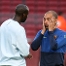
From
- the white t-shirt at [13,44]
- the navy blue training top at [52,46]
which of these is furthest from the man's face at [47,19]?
the white t-shirt at [13,44]

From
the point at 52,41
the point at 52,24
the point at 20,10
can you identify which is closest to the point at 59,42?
the point at 52,41

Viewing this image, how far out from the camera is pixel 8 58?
16.2ft

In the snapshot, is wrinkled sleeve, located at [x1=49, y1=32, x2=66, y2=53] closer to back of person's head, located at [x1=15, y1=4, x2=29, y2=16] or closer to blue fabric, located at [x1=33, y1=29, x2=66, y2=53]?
blue fabric, located at [x1=33, y1=29, x2=66, y2=53]

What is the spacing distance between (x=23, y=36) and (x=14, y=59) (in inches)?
12.7

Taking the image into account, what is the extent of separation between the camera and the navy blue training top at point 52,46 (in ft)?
17.4

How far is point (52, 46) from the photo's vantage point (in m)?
5.24

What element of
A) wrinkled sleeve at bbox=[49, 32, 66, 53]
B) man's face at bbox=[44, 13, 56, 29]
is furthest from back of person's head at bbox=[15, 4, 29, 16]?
wrinkled sleeve at bbox=[49, 32, 66, 53]

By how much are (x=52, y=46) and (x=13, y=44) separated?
1.98 feet

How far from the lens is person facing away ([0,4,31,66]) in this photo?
487cm

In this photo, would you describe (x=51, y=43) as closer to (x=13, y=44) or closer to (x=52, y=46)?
(x=52, y=46)

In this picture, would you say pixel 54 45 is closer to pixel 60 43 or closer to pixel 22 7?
pixel 60 43

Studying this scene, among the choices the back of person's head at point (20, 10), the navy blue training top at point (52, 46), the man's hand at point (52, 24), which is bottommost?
the navy blue training top at point (52, 46)

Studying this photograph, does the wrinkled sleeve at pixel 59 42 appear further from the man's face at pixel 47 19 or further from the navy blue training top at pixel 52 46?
the man's face at pixel 47 19

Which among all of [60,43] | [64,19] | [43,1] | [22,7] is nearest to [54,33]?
[60,43]
